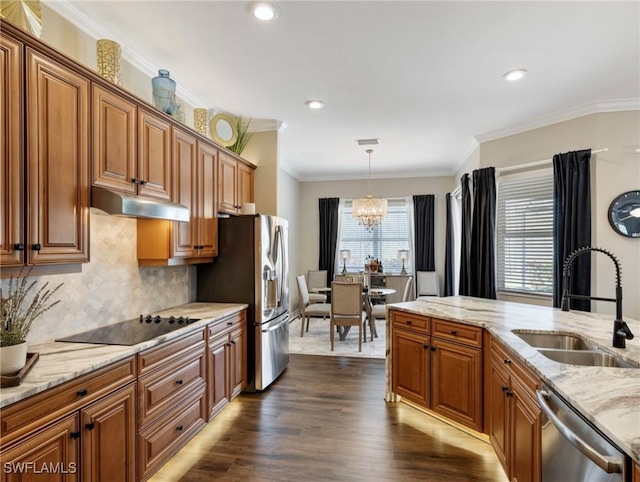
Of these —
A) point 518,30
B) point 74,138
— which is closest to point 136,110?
point 74,138

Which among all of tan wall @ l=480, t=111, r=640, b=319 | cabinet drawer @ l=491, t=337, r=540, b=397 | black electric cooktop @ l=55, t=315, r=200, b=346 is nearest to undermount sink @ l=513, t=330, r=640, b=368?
cabinet drawer @ l=491, t=337, r=540, b=397

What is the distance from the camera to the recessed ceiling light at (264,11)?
2.07 m

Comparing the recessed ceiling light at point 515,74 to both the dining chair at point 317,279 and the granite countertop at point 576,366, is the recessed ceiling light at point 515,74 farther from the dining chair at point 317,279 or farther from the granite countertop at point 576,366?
the dining chair at point 317,279

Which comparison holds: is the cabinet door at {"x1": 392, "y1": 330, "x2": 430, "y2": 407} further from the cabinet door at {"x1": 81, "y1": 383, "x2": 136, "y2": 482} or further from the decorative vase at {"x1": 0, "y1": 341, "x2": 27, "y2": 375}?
the decorative vase at {"x1": 0, "y1": 341, "x2": 27, "y2": 375}

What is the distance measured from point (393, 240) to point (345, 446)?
518cm

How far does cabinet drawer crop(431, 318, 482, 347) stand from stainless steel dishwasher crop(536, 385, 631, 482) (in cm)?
90

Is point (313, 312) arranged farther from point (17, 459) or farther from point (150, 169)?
point (17, 459)

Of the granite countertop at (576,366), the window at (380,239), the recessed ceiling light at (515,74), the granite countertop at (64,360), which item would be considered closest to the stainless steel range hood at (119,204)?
the granite countertop at (64,360)

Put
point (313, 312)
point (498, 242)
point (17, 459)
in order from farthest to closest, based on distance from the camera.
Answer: point (313, 312) → point (498, 242) → point (17, 459)

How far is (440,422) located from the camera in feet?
9.37

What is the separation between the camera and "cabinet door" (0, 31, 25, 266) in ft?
4.88

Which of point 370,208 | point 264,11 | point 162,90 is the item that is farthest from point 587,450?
point 370,208

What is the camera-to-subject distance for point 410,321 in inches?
117

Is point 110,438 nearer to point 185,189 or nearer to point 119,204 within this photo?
point 119,204
